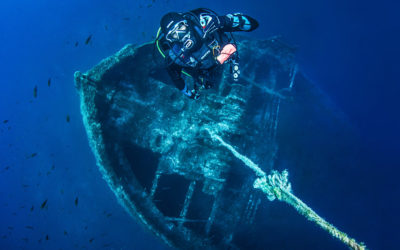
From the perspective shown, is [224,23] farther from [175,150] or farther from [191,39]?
[175,150]

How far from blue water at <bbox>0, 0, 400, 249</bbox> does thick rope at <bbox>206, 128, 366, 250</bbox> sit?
2198 millimetres

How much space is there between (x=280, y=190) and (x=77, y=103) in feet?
44.6

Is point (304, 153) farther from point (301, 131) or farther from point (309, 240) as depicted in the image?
point (309, 240)

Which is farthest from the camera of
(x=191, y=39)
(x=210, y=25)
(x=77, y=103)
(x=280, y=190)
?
(x=77, y=103)

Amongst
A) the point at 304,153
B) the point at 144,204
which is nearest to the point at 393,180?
the point at 304,153

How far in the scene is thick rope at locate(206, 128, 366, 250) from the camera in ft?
13.1

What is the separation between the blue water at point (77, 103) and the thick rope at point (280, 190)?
7.21 ft

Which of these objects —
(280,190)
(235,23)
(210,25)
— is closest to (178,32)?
(210,25)

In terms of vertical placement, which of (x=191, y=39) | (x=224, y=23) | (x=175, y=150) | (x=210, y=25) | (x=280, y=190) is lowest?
(x=280, y=190)

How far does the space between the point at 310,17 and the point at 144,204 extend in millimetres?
11446

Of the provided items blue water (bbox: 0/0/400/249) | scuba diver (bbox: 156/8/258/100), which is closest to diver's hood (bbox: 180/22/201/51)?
scuba diver (bbox: 156/8/258/100)

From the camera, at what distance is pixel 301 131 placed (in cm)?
662

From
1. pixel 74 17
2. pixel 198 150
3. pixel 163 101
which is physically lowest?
pixel 198 150

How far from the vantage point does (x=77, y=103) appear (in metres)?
13.4
